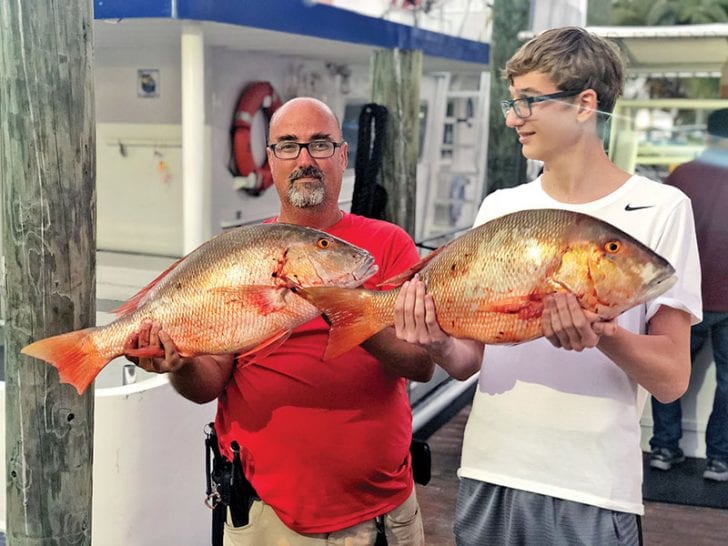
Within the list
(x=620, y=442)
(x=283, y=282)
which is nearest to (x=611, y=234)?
(x=620, y=442)

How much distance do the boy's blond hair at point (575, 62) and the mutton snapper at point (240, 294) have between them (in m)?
0.62

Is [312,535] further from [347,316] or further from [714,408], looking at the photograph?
[714,408]

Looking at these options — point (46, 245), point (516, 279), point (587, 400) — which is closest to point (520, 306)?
point (516, 279)

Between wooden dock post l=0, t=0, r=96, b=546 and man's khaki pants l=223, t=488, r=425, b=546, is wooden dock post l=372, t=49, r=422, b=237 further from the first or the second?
man's khaki pants l=223, t=488, r=425, b=546

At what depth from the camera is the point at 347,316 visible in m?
1.99

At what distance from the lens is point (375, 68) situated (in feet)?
20.9

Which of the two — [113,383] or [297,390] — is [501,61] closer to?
[113,383]

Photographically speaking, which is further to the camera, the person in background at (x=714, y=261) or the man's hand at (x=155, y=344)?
the person in background at (x=714, y=261)

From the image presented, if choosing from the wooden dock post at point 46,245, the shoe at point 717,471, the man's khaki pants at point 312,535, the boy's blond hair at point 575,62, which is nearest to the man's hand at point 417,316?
the boy's blond hair at point 575,62

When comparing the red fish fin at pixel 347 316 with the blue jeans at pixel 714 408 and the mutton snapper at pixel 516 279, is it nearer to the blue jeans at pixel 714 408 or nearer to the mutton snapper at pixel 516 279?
the mutton snapper at pixel 516 279

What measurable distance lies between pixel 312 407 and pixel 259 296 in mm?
422

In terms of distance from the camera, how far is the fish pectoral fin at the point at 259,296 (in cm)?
208

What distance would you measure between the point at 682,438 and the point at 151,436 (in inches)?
148

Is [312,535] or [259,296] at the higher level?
[259,296]
